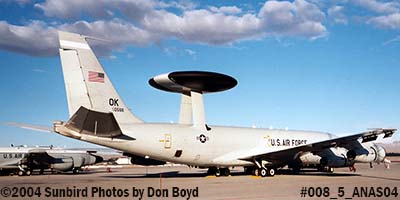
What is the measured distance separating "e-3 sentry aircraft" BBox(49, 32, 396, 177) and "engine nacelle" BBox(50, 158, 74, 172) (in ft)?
60.5

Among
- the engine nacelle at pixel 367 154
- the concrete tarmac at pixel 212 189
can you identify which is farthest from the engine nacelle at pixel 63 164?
the engine nacelle at pixel 367 154

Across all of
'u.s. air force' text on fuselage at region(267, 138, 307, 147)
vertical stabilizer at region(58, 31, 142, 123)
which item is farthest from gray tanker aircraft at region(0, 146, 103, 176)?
'u.s. air force' text on fuselage at region(267, 138, 307, 147)

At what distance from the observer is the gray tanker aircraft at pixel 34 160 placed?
45094mm

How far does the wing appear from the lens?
2838 cm

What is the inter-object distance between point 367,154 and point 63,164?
2991cm

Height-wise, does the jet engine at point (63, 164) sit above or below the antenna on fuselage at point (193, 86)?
below

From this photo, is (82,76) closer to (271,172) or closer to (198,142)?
(198,142)

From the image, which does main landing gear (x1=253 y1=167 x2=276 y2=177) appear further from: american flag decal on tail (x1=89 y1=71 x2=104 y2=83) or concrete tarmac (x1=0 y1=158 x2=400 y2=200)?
american flag decal on tail (x1=89 y1=71 x2=104 y2=83)

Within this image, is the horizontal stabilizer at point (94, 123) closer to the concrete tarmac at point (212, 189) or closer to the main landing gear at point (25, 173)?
the concrete tarmac at point (212, 189)

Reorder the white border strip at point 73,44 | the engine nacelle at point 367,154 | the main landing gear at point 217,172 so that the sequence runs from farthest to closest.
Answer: the main landing gear at point 217,172 < the engine nacelle at point 367,154 < the white border strip at point 73,44

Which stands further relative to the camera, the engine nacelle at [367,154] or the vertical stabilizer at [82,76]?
the engine nacelle at [367,154]

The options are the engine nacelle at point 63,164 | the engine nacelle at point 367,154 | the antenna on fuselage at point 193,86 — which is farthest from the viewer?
the engine nacelle at point 63,164

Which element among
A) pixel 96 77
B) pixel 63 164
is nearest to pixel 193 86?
pixel 96 77

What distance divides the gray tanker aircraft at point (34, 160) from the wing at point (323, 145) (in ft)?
76.7
